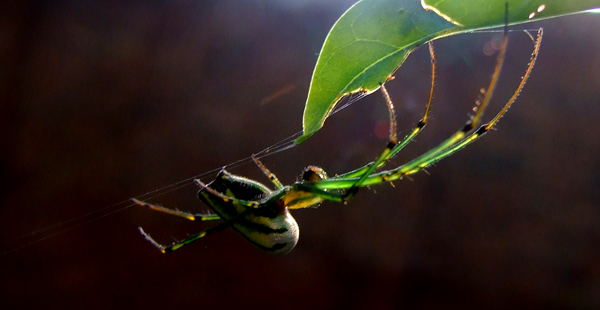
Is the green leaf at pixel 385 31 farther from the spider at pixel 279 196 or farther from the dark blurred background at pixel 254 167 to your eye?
the dark blurred background at pixel 254 167

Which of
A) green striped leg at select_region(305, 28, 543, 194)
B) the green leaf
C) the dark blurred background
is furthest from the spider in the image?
the dark blurred background

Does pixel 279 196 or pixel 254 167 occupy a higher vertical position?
pixel 279 196

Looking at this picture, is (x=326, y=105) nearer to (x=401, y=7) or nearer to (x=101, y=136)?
(x=401, y=7)

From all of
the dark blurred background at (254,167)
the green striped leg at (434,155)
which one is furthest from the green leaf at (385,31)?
the dark blurred background at (254,167)

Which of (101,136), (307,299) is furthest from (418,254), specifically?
(101,136)

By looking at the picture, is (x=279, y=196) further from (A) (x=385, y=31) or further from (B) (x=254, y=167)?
(B) (x=254, y=167)

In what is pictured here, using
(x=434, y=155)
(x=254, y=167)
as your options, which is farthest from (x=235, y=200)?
(x=254, y=167)
